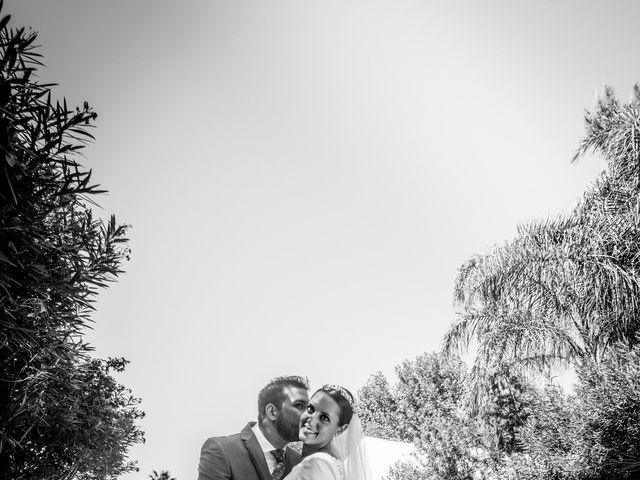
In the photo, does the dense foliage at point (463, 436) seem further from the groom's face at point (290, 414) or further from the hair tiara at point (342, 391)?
the groom's face at point (290, 414)

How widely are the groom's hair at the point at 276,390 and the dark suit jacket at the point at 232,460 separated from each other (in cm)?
35

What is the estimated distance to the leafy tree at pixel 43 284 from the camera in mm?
4922

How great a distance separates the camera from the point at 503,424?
17.0 m

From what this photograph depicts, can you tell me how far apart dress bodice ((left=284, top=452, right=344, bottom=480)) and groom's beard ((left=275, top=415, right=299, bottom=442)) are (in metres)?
0.30

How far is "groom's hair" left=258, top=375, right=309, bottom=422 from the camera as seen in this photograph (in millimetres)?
3285

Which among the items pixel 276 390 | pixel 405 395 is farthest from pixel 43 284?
pixel 405 395

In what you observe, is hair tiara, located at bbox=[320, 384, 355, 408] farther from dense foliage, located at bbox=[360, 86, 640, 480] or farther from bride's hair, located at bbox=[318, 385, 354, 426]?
dense foliage, located at bbox=[360, 86, 640, 480]

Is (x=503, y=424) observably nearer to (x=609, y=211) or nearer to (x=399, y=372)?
(x=609, y=211)

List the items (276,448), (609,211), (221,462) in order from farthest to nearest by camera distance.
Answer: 1. (609,211)
2. (276,448)
3. (221,462)

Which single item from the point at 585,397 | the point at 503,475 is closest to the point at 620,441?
the point at 585,397

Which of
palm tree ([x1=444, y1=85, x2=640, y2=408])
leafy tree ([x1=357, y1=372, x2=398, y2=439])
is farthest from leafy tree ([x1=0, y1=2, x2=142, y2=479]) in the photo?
leafy tree ([x1=357, y1=372, x2=398, y2=439])

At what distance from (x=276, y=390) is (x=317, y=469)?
2.42 ft

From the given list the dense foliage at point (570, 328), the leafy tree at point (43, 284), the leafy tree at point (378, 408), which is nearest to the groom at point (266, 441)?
the leafy tree at point (43, 284)

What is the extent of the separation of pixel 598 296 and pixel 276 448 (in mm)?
9909
